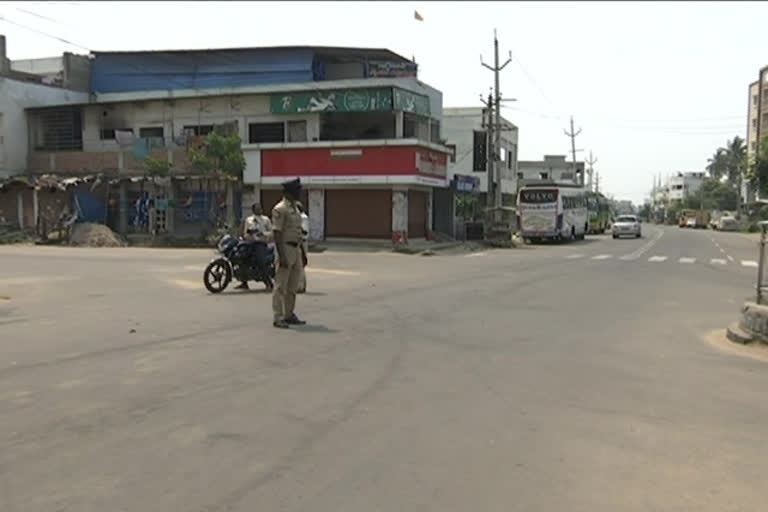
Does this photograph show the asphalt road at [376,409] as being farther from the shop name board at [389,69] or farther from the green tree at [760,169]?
the green tree at [760,169]

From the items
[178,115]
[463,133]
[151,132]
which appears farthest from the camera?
[463,133]

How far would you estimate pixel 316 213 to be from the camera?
3331 cm

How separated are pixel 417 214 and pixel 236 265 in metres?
20.2

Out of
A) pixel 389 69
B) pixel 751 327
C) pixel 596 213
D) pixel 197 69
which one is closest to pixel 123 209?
pixel 197 69

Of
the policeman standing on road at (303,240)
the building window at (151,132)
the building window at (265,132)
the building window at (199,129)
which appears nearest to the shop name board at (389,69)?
the building window at (265,132)

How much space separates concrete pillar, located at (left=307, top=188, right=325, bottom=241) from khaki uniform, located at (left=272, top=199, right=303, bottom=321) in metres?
23.2

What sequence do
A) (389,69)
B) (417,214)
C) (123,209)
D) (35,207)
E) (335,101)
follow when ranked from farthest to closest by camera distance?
(389,69) < (123,209) < (35,207) < (417,214) < (335,101)

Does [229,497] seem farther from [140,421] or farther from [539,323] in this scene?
[539,323]

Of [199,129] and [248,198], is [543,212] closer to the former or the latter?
[248,198]

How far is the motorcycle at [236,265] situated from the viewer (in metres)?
14.4

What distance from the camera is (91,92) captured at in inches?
1619

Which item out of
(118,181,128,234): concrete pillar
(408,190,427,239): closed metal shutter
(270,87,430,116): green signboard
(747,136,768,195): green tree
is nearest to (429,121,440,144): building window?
(270,87,430,116): green signboard

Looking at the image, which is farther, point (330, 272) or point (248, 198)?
point (248, 198)

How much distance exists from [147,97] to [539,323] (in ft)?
101
